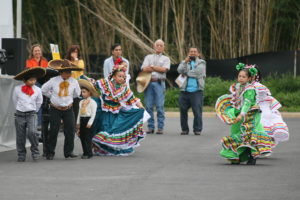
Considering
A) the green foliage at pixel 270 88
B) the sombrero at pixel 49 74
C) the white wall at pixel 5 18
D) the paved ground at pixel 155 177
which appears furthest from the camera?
the green foliage at pixel 270 88

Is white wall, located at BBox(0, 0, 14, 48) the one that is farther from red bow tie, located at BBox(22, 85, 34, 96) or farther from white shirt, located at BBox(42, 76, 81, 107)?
red bow tie, located at BBox(22, 85, 34, 96)

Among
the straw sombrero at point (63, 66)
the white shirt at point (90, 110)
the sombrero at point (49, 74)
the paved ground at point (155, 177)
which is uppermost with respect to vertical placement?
the straw sombrero at point (63, 66)

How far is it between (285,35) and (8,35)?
14.5 metres

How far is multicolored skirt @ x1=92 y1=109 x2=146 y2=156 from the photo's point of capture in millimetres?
13648

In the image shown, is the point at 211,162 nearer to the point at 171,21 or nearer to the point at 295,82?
the point at 295,82

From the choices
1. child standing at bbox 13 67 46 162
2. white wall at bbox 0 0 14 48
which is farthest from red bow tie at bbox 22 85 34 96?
white wall at bbox 0 0 14 48

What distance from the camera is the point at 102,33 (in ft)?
96.1

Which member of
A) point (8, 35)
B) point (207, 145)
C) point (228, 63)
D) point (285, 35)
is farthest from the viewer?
point (285, 35)

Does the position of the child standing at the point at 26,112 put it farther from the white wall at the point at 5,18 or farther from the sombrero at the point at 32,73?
the white wall at the point at 5,18

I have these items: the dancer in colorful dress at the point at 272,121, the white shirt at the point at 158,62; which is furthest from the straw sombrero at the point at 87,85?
the white shirt at the point at 158,62

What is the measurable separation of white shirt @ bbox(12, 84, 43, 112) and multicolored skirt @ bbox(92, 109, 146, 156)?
1.25 meters

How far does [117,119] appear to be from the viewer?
13812 mm

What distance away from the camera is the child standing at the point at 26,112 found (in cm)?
1269

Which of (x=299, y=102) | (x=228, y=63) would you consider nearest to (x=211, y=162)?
(x=299, y=102)
